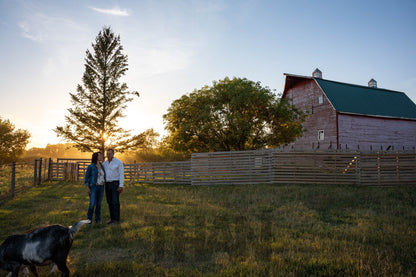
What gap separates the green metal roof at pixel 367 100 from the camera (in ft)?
82.7

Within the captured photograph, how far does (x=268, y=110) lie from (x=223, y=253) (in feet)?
58.2

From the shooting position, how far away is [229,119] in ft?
65.5

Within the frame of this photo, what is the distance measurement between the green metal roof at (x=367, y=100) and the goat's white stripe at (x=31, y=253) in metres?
26.1

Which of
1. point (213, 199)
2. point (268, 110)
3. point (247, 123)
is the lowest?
point (213, 199)

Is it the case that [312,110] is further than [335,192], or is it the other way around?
[312,110]

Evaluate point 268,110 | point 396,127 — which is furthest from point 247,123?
point 396,127

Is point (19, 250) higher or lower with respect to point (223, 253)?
higher

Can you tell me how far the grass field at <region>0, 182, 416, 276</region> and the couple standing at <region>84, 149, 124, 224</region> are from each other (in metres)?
0.47

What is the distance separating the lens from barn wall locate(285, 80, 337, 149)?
24438 millimetres

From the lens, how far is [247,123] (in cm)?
1961

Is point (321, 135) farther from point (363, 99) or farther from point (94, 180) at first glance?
point (94, 180)

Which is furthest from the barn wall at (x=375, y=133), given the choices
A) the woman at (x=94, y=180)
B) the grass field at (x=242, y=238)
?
the woman at (x=94, y=180)

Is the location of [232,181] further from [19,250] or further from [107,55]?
[107,55]

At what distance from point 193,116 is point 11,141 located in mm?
35280
